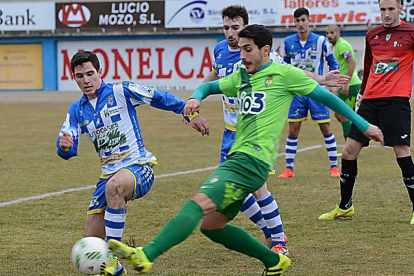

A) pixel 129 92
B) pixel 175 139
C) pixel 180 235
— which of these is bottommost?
pixel 175 139

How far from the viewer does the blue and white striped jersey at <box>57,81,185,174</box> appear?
5762 mm

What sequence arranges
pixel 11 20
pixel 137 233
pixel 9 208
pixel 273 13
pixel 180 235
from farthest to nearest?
pixel 11 20
pixel 273 13
pixel 9 208
pixel 137 233
pixel 180 235

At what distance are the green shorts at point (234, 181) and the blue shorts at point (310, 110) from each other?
6.25 m

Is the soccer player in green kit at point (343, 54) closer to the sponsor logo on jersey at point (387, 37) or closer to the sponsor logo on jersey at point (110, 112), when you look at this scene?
the sponsor logo on jersey at point (387, 37)

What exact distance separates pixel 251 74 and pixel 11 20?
36.3 m

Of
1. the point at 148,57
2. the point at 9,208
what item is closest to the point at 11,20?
the point at 148,57

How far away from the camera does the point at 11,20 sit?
3959cm

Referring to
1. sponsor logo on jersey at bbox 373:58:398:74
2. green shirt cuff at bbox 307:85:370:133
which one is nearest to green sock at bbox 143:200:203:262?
green shirt cuff at bbox 307:85:370:133

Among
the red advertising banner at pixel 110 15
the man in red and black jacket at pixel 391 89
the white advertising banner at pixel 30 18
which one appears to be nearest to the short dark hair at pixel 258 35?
the man in red and black jacket at pixel 391 89

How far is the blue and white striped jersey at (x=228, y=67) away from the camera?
6.82m

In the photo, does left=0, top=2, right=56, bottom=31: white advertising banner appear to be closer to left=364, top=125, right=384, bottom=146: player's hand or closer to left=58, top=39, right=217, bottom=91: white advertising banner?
left=58, top=39, right=217, bottom=91: white advertising banner

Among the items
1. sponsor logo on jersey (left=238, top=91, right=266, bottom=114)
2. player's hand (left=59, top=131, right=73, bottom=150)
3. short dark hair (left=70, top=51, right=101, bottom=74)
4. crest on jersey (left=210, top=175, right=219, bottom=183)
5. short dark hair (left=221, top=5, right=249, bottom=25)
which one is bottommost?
crest on jersey (left=210, top=175, right=219, bottom=183)

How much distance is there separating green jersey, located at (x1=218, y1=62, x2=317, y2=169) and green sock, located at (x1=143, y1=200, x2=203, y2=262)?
59 centimetres

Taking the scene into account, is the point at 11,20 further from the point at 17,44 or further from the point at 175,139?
the point at 175,139
